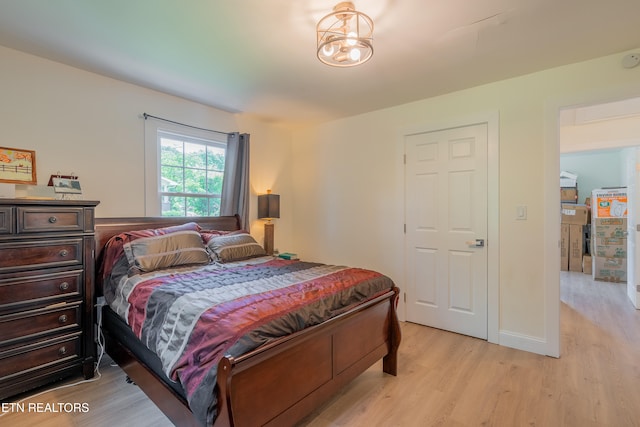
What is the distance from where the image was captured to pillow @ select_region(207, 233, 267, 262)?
2.90 meters

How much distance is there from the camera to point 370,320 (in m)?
2.16

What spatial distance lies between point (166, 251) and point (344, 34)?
2.11 meters

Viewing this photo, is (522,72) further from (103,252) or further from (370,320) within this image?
(103,252)

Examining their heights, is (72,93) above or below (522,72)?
below

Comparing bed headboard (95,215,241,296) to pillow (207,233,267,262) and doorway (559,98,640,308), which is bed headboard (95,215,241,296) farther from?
doorway (559,98,640,308)

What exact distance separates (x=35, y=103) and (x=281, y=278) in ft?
7.87

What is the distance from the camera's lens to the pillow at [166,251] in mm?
2425

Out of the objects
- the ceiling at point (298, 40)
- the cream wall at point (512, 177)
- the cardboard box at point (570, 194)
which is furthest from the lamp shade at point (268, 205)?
the cardboard box at point (570, 194)

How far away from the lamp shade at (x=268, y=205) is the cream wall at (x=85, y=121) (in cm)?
119

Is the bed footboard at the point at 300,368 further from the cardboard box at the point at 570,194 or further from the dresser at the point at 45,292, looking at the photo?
the cardboard box at the point at 570,194

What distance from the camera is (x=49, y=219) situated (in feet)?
6.89

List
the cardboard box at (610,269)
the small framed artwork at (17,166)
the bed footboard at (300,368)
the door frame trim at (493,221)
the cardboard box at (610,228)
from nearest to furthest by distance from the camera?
1. the bed footboard at (300,368)
2. the small framed artwork at (17,166)
3. the door frame trim at (493,221)
4. the cardboard box at (610,269)
5. the cardboard box at (610,228)

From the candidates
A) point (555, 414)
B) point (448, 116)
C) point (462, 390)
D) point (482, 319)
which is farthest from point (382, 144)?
point (555, 414)

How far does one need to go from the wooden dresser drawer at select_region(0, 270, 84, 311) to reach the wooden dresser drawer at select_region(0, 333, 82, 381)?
11.4 inches
